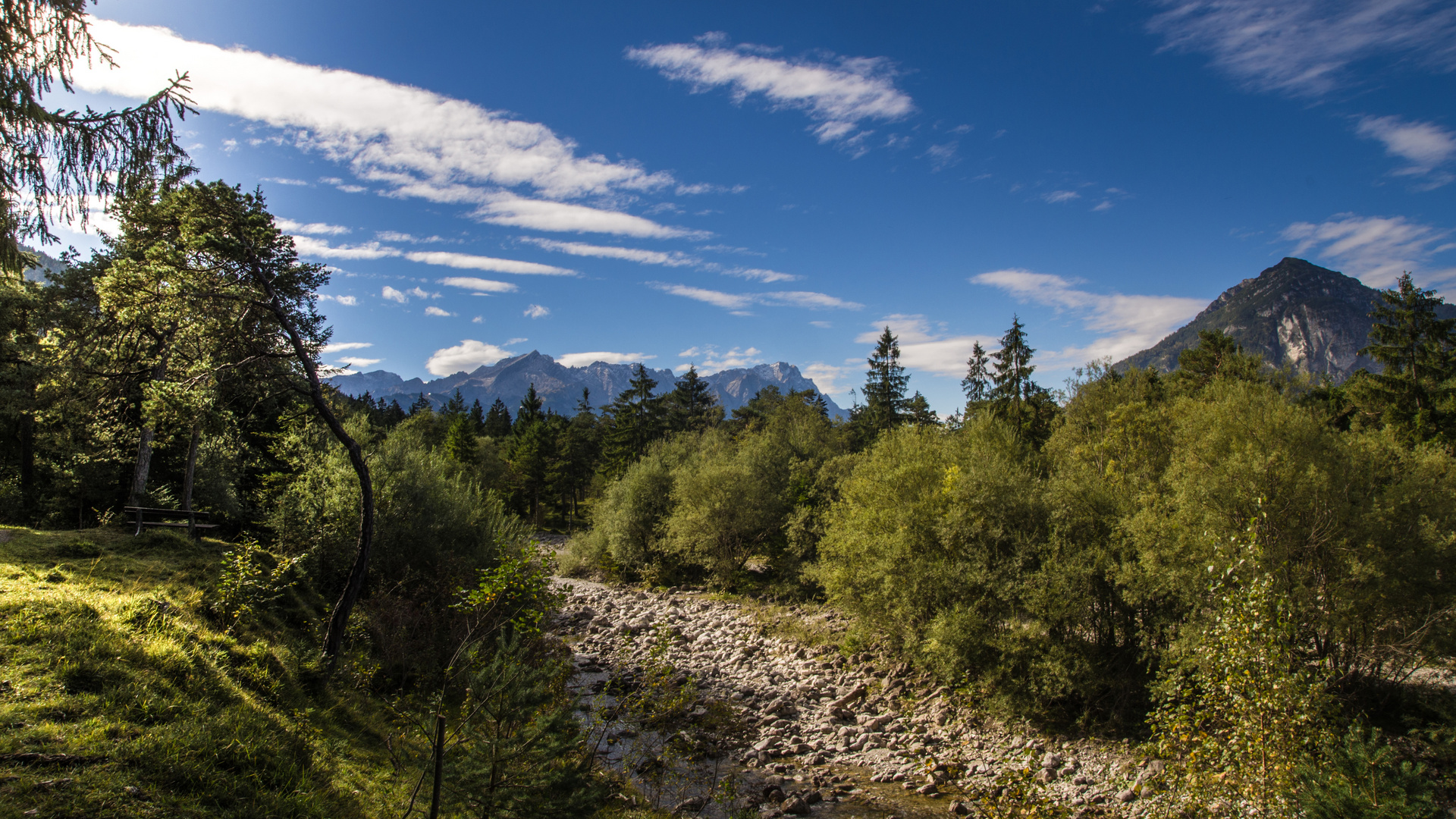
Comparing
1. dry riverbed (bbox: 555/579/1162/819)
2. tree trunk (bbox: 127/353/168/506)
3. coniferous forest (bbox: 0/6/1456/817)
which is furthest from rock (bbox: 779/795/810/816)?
tree trunk (bbox: 127/353/168/506)

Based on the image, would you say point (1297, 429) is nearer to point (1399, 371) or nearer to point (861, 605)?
point (861, 605)

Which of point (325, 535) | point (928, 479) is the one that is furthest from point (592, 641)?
point (928, 479)

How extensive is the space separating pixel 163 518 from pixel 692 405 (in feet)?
178

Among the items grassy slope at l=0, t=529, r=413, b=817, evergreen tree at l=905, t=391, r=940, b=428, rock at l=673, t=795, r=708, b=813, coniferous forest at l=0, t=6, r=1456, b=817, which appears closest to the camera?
grassy slope at l=0, t=529, r=413, b=817

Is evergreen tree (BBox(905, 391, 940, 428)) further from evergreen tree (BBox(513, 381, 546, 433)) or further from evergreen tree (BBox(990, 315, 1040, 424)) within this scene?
evergreen tree (BBox(513, 381, 546, 433))

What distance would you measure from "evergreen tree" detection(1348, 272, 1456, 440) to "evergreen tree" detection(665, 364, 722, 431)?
51.2 m

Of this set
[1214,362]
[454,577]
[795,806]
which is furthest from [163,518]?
[1214,362]

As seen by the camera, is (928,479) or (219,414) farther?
Answer: (928,479)

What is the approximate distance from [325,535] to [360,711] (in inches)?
320

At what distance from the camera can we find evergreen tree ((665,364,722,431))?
216ft

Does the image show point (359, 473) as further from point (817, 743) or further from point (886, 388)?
point (886, 388)

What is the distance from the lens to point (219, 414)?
37.1 ft

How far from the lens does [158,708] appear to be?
22.9ft

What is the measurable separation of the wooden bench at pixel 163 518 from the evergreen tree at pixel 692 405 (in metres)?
47.4
